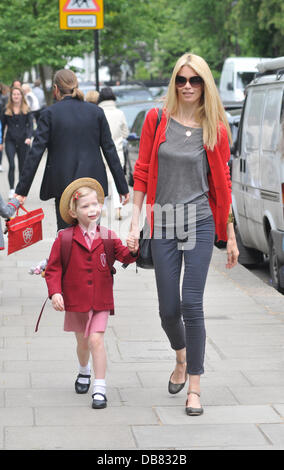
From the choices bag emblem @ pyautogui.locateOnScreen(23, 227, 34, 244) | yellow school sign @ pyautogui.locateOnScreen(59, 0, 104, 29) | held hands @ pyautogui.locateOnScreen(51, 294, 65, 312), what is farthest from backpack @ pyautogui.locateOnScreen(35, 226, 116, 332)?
yellow school sign @ pyautogui.locateOnScreen(59, 0, 104, 29)

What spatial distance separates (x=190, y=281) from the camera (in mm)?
5270

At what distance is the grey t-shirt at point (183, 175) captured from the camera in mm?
5250

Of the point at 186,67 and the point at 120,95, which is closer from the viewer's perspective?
the point at 186,67

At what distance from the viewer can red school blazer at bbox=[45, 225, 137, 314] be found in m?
5.43

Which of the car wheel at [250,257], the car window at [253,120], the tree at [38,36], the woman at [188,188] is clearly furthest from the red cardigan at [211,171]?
the tree at [38,36]

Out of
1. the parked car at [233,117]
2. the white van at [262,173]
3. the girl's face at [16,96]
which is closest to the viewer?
the white van at [262,173]

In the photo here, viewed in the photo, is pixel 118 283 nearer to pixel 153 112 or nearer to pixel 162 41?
pixel 153 112

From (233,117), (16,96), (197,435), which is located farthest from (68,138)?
(16,96)

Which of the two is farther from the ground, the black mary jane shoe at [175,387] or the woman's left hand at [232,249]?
the woman's left hand at [232,249]

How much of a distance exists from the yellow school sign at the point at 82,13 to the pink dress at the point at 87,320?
9.02m

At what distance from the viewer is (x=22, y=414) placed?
5184 mm

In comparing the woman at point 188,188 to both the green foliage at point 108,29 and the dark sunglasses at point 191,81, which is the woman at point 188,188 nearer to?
the dark sunglasses at point 191,81

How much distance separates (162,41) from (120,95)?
78.6ft
